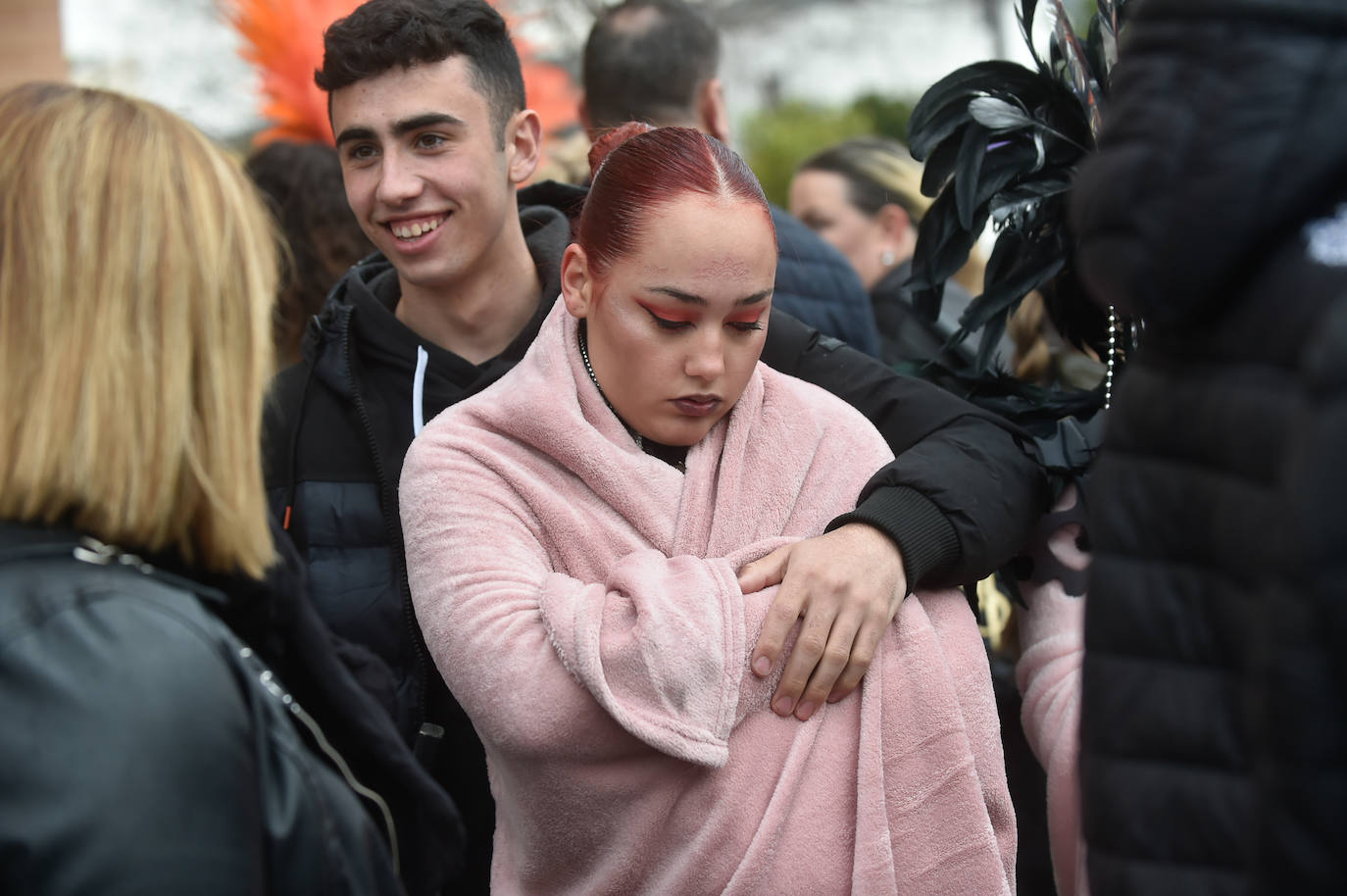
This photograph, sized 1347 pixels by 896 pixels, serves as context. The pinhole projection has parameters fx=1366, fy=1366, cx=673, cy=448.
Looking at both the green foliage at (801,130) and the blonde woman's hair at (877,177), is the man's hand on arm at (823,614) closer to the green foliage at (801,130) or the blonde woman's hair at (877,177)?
the blonde woman's hair at (877,177)

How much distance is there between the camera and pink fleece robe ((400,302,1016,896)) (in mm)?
1796

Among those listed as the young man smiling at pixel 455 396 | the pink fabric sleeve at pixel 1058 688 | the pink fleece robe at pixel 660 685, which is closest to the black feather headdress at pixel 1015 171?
the young man smiling at pixel 455 396

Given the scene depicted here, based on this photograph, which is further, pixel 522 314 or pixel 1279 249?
pixel 522 314

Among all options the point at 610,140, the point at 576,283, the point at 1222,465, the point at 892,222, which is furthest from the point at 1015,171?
the point at 892,222

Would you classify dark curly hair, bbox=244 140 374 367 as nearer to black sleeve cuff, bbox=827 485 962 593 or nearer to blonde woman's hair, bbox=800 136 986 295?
blonde woman's hair, bbox=800 136 986 295

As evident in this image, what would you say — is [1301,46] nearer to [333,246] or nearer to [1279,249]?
[1279,249]

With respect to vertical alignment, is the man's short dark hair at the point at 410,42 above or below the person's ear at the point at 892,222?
above

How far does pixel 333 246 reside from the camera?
388cm

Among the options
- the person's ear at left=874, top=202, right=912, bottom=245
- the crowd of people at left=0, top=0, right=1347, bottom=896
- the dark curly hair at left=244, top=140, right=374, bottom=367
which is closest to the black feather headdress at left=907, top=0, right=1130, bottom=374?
the crowd of people at left=0, top=0, right=1347, bottom=896

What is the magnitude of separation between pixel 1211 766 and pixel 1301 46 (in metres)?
0.64

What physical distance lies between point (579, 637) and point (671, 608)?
0.12 m

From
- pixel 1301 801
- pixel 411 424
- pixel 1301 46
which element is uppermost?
pixel 1301 46

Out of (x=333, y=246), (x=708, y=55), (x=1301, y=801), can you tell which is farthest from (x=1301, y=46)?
(x=333, y=246)

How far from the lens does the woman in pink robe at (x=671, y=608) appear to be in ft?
5.93
